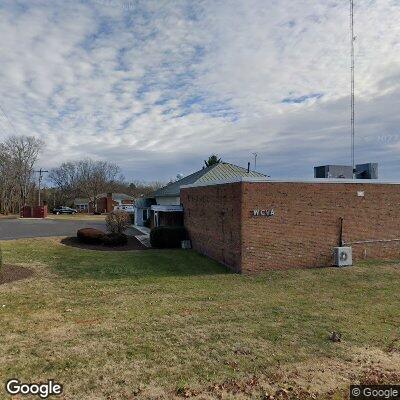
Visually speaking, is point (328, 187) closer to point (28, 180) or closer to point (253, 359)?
point (253, 359)

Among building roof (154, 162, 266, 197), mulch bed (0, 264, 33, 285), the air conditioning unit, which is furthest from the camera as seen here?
building roof (154, 162, 266, 197)

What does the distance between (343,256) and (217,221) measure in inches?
206

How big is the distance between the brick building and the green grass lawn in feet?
3.51

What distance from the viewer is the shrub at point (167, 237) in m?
20.2

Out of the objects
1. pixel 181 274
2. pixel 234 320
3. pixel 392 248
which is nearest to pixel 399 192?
pixel 392 248

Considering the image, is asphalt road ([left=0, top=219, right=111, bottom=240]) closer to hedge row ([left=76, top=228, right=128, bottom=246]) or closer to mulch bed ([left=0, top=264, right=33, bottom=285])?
hedge row ([left=76, top=228, right=128, bottom=246])

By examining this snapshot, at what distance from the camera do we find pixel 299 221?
14133 mm

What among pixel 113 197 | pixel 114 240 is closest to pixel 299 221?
pixel 114 240

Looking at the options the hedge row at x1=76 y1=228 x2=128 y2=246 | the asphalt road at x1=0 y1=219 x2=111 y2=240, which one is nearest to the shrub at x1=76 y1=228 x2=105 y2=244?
the hedge row at x1=76 y1=228 x2=128 y2=246

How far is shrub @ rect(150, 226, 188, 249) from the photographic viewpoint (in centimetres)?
2016

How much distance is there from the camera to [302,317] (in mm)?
8203

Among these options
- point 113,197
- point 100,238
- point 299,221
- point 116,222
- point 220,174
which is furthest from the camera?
point 113,197

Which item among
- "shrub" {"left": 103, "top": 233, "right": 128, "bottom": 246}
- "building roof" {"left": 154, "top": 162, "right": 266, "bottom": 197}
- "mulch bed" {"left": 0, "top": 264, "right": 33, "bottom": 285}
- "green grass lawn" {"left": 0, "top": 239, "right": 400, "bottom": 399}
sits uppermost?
"building roof" {"left": 154, "top": 162, "right": 266, "bottom": 197}

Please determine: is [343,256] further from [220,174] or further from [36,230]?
[36,230]
